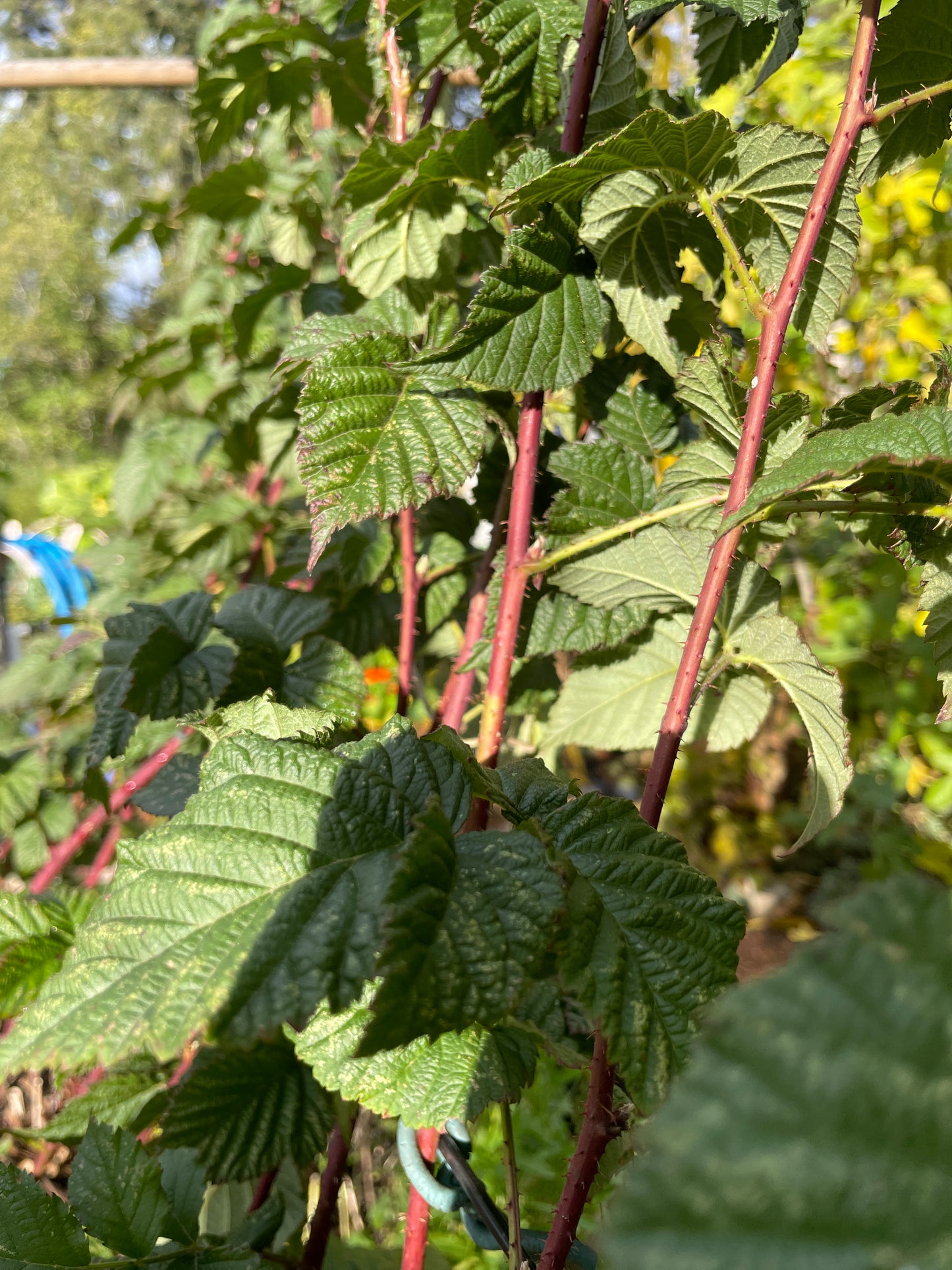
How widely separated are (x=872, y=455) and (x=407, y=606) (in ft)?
2.27

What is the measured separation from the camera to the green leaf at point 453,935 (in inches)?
17.1

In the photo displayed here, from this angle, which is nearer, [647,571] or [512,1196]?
[512,1196]

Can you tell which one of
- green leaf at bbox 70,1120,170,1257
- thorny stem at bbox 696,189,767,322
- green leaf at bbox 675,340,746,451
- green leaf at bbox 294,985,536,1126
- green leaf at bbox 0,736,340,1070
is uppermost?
thorny stem at bbox 696,189,767,322

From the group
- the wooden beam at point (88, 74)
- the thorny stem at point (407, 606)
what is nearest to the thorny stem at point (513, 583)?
the thorny stem at point (407, 606)

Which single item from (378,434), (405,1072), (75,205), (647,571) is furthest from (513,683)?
(75,205)

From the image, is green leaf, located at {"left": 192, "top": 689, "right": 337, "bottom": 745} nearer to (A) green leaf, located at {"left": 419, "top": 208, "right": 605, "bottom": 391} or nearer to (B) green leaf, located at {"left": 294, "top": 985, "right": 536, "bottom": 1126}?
(B) green leaf, located at {"left": 294, "top": 985, "right": 536, "bottom": 1126}

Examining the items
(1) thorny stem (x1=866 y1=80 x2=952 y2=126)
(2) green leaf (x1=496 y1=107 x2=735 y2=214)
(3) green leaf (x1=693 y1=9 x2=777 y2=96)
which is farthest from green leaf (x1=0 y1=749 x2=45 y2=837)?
(1) thorny stem (x1=866 y1=80 x2=952 y2=126)

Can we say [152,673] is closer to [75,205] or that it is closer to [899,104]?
[899,104]

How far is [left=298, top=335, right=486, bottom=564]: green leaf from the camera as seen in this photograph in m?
0.73

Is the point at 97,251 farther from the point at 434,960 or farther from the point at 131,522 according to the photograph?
the point at 434,960

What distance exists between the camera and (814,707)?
2.35ft

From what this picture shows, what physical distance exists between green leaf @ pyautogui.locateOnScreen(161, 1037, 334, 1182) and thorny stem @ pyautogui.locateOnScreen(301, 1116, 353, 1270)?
6cm

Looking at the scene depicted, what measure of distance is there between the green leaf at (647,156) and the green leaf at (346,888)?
16.5 inches

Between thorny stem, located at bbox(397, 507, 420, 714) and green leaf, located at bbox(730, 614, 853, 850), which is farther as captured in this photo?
thorny stem, located at bbox(397, 507, 420, 714)
